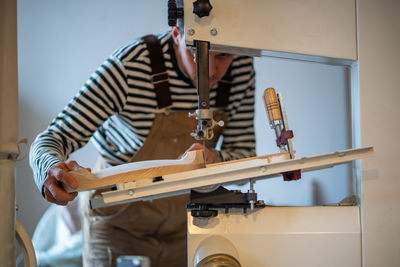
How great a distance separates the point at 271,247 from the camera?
82cm

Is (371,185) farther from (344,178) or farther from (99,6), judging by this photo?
(99,6)

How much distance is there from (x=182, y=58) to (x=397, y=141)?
68cm

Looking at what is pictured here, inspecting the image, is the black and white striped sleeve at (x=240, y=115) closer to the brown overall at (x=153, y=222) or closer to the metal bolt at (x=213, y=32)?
the brown overall at (x=153, y=222)

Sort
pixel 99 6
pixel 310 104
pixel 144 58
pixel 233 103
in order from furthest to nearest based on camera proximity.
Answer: pixel 99 6
pixel 310 104
pixel 233 103
pixel 144 58

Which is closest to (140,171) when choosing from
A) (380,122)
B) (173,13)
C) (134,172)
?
(134,172)

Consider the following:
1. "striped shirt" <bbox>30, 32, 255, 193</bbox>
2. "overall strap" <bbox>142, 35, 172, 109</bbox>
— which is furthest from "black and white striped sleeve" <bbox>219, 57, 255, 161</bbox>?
"overall strap" <bbox>142, 35, 172, 109</bbox>

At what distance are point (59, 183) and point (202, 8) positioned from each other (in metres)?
0.44

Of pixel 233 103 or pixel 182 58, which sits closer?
pixel 182 58

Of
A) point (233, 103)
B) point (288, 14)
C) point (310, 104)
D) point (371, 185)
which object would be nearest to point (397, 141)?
point (371, 185)

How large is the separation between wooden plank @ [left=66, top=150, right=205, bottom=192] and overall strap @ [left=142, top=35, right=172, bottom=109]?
0.54 meters

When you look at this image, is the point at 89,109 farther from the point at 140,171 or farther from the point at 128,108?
the point at 140,171

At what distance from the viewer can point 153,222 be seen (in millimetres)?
1462

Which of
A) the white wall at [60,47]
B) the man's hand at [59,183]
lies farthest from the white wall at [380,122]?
the white wall at [60,47]

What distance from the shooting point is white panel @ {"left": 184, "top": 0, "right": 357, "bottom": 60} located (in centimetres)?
87
